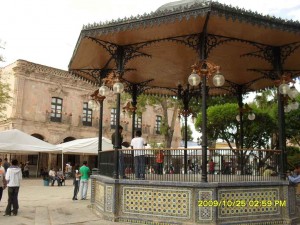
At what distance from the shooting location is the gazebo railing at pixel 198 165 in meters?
8.23

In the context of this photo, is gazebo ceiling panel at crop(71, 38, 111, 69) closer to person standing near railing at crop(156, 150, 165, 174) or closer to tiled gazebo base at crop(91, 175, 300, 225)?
person standing near railing at crop(156, 150, 165, 174)

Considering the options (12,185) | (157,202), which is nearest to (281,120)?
(157,202)

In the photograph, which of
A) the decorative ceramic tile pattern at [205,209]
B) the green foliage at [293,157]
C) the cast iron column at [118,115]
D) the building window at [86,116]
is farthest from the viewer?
the building window at [86,116]

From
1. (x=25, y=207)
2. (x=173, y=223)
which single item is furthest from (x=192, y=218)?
(x=25, y=207)

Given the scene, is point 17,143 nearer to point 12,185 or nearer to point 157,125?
point 12,185

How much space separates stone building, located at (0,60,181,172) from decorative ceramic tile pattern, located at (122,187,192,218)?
22.5 metres

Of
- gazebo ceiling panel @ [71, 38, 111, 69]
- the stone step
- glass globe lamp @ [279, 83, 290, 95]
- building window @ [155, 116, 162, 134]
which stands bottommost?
the stone step

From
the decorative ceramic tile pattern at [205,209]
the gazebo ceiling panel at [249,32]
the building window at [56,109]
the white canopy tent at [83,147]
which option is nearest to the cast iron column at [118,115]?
the decorative ceramic tile pattern at [205,209]

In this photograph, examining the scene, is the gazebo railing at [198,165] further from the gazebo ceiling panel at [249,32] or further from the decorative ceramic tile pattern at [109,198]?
the gazebo ceiling panel at [249,32]

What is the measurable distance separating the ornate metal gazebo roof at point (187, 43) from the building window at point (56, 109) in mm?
20677

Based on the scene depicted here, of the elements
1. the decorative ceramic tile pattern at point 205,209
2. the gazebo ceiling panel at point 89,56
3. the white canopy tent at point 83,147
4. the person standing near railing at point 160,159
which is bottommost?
the decorative ceramic tile pattern at point 205,209

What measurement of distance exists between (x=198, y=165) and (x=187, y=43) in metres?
2.99

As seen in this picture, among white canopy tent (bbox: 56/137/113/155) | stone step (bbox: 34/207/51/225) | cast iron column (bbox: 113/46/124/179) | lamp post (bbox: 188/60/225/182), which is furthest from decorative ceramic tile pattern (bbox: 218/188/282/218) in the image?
white canopy tent (bbox: 56/137/113/155)

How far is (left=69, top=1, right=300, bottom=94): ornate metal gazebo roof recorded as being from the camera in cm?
770
